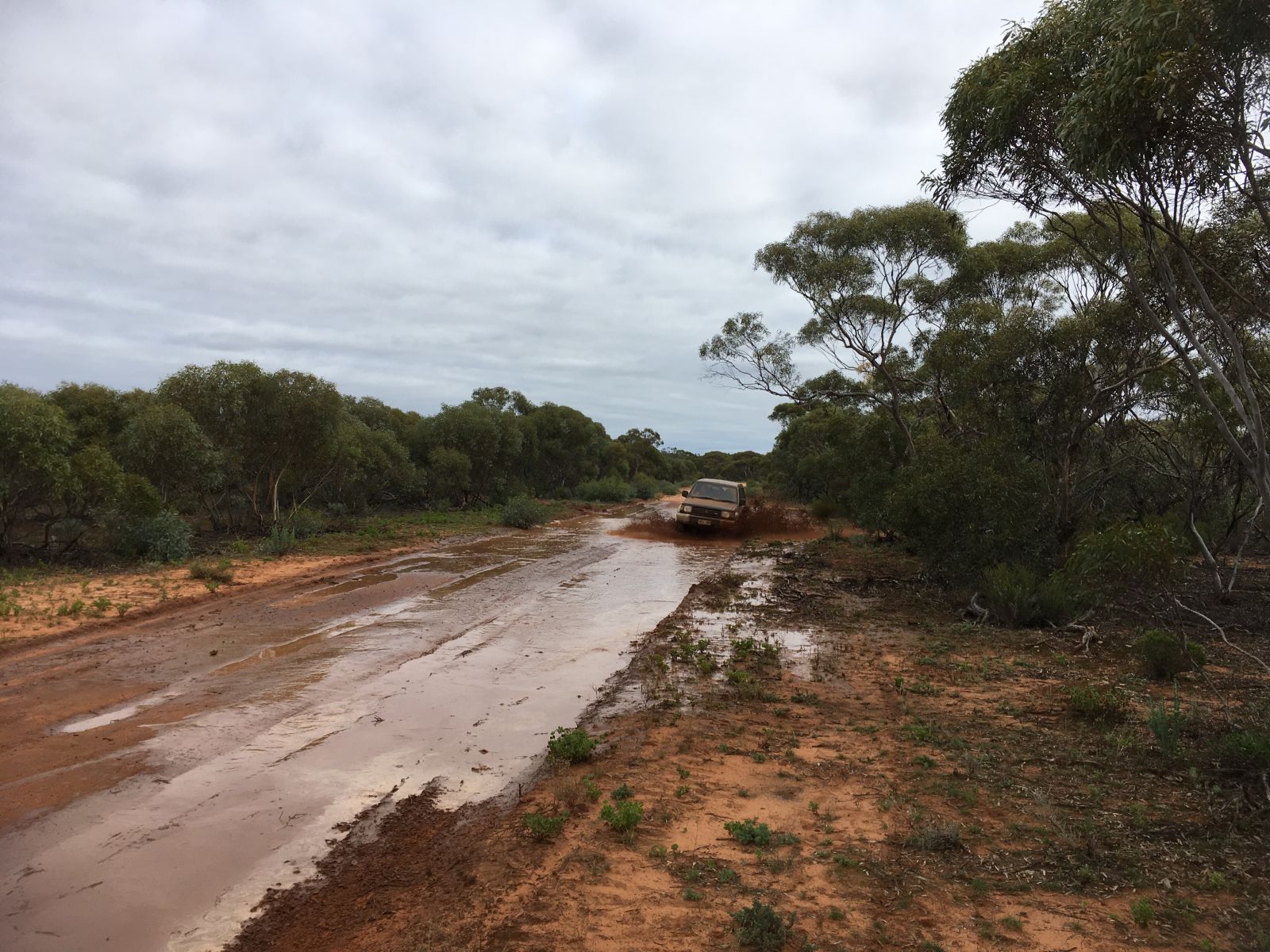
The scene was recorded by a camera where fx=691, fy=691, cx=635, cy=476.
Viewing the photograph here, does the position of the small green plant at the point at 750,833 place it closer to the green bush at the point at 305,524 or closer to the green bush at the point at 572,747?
the green bush at the point at 572,747

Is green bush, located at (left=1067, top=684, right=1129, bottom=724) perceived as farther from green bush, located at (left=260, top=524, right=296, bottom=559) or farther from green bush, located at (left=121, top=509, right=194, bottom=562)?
green bush, located at (left=121, top=509, right=194, bottom=562)

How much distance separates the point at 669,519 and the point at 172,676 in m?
23.3

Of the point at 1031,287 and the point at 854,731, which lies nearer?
the point at 854,731

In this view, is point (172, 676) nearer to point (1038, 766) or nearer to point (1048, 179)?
point (1038, 766)

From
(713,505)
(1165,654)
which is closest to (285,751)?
(1165,654)

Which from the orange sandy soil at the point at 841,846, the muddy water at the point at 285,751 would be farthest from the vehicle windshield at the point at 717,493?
the orange sandy soil at the point at 841,846

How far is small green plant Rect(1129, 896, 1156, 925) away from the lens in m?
3.31

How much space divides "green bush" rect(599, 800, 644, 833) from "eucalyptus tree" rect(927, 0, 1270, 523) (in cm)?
528

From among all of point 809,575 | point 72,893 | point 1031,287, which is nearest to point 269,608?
point 72,893

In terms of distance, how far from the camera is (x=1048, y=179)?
743cm

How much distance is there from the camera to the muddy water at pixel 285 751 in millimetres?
3717

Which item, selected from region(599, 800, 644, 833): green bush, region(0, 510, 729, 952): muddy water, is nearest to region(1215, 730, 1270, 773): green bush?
region(599, 800, 644, 833): green bush

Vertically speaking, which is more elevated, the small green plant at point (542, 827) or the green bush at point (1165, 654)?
the green bush at point (1165, 654)

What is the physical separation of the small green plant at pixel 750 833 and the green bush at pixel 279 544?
14921 millimetres
